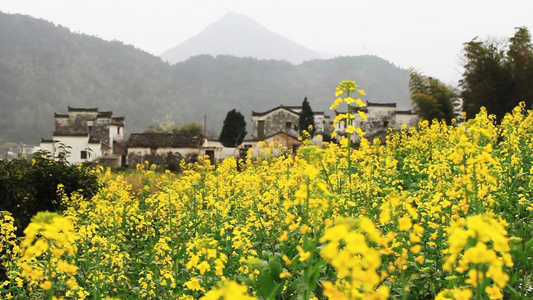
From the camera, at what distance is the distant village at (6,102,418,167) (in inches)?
1346

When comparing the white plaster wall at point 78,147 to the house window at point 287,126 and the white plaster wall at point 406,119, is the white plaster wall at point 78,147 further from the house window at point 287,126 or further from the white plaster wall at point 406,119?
the white plaster wall at point 406,119

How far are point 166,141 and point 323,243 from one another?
104ft

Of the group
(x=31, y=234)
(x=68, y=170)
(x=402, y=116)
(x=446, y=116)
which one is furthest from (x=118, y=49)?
(x=31, y=234)

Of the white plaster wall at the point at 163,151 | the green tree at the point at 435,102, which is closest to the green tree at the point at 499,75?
the green tree at the point at 435,102

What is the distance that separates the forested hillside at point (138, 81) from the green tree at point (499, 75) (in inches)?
2103

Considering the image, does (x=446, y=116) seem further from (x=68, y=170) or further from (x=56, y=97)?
(x=56, y=97)

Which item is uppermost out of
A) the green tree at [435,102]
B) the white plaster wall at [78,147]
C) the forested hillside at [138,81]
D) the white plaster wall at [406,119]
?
the forested hillside at [138,81]

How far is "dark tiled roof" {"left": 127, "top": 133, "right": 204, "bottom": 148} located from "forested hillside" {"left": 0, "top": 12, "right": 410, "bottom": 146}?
132ft

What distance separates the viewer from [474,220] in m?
1.69

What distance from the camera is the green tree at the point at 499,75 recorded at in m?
23.3

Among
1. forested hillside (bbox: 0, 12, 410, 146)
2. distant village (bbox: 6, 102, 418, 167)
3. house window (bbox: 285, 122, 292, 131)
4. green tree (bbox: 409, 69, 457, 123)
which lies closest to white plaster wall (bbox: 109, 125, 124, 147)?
distant village (bbox: 6, 102, 418, 167)

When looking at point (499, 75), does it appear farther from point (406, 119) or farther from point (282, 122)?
point (282, 122)

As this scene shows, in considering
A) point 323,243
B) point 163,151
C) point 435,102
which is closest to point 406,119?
point 435,102

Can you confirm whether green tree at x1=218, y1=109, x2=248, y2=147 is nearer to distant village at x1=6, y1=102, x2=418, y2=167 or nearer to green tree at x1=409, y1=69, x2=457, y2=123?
distant village at x1=6, y1=102, x2=418, y2=167
